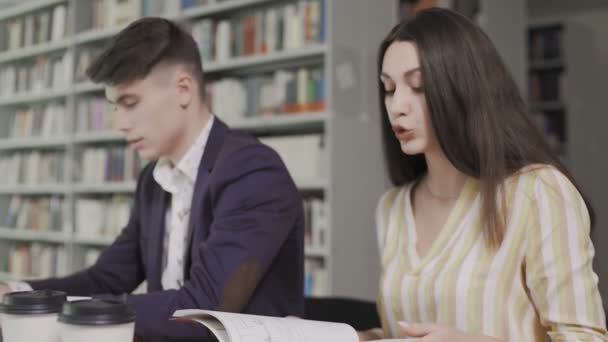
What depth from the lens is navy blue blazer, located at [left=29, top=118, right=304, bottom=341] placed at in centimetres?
115

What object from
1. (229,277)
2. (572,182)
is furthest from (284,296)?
(572,182)

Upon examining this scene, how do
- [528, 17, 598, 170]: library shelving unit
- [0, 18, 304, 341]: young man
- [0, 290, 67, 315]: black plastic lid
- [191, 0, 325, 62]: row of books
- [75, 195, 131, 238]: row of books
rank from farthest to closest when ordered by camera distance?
[528, 17, 598, 170]: library shelving unit < [75, 195, 131, 238]: row of books < [191, 0, 325, 62]: row of books < [0, 18, 304, 341]: young man < [0, 290, 67, 315]: black plastic lid

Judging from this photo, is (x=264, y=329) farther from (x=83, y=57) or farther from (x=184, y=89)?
(x=83, y=57)

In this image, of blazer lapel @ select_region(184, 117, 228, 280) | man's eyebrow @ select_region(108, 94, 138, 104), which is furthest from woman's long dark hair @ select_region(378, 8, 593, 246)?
man's eyebrow @ select_region(108, 94, 138, 104)

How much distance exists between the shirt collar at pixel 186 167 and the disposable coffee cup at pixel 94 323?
32.3 inches

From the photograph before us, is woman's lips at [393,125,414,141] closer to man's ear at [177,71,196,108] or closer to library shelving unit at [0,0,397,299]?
man's ear at [177,71,196,108]

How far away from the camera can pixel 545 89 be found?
524 cm

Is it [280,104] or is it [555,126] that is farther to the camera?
[555,126]

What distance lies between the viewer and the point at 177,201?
59.9 inches

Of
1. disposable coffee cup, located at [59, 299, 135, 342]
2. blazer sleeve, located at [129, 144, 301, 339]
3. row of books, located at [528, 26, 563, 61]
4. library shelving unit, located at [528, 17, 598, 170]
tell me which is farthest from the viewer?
row of books, located at [528, 26, 563, 61]

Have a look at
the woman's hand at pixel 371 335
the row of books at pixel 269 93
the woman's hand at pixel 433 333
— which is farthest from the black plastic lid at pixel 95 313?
the row of books at pixel 269 93

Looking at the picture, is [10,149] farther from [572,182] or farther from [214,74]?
[572,182]

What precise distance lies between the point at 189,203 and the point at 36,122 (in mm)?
3742

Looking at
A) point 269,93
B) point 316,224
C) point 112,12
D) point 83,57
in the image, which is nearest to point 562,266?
point 316,224
